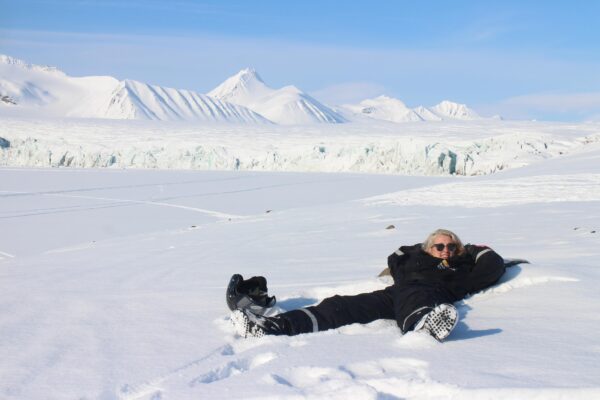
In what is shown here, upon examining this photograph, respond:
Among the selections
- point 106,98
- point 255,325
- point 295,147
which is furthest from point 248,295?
point 106,98

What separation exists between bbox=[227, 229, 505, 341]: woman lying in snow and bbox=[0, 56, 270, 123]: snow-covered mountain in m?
126

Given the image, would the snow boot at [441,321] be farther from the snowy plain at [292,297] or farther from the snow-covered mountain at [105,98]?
the snow-covered mountain at [105,98]

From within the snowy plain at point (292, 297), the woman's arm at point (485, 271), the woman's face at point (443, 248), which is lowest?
the snowy plain at point (292, 297)

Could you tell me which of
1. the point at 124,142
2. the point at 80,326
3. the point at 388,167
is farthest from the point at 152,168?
the point at 80,326

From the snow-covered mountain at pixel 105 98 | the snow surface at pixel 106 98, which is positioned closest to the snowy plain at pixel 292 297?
the snow surface at pixel 106 98

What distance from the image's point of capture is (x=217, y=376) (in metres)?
1.95

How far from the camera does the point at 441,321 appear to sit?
2188 millimetres

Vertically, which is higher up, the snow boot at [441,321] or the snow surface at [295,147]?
the snow surface at [295,147]

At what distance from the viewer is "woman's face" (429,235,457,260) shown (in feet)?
9.60

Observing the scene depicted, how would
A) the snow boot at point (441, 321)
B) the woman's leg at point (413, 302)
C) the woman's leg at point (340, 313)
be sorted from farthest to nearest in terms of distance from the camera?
the woman's leg at point (340, 313)
the woman's leg at point (413, 302)
the snow boot at point (441, 321)

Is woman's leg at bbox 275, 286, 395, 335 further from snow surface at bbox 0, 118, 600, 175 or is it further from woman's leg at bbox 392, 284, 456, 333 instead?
snow surface at bbox 0, 118, 600, 175

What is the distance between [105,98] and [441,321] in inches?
5383

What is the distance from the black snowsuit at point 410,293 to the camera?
8.07ft

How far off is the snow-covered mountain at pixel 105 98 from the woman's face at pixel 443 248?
413 ft
